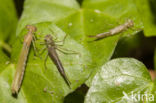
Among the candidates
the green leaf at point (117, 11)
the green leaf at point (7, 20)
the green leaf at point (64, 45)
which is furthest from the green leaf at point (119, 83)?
the green leaf at point (7, 20)

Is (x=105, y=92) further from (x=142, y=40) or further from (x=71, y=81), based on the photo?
(x=142, y=40)

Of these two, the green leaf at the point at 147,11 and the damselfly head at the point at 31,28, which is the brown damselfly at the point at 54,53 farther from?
the green leaf at the point at 147,11

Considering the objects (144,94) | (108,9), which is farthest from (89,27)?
(144,94)

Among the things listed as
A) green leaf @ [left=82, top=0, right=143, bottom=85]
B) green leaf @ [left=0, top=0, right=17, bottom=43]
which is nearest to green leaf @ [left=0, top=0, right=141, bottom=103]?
green leaf @ [left=82, top=0, right=143, bottom=85]

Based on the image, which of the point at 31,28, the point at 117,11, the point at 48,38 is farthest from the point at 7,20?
the point at 117,11

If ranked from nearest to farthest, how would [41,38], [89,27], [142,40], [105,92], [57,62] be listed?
[105,92] < [57,62] < [41,38] < [89,27] < [142,40]

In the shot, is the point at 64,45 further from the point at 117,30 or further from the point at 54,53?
the point at 117,30
